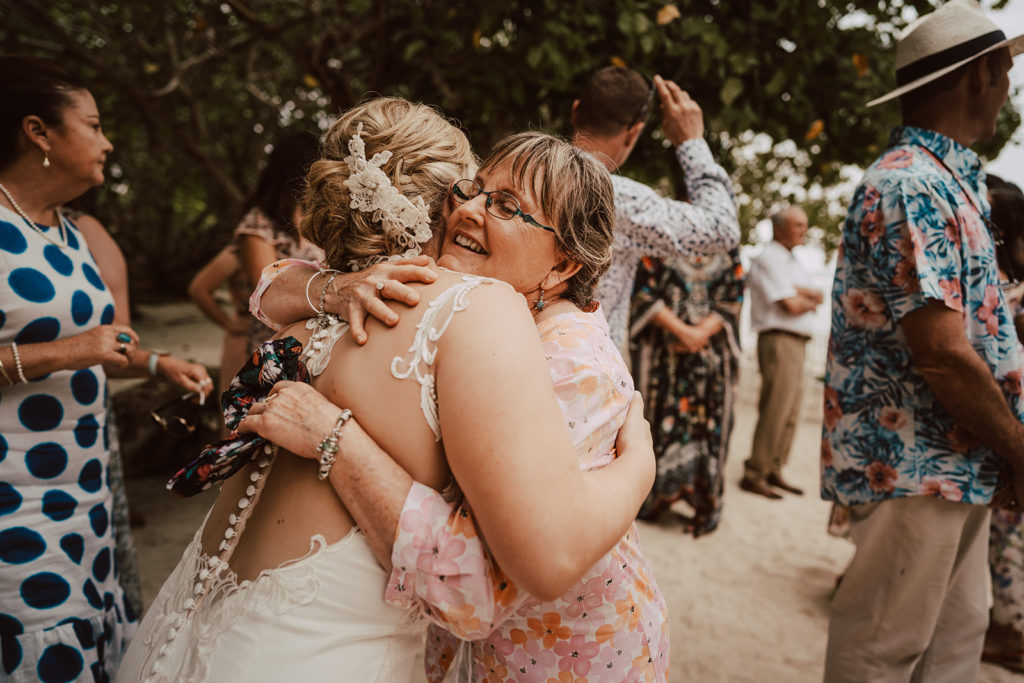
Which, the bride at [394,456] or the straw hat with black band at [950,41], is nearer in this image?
the bride at [394,456]

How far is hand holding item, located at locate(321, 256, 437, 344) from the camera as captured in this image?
1164 mm

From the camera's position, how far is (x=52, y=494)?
201cm

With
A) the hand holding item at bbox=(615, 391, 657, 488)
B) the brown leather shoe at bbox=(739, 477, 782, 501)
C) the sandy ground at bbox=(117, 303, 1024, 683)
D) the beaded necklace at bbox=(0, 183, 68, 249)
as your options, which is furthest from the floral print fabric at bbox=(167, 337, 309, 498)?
the brown leather shoe at bbox=(739, 477, 782, 501)

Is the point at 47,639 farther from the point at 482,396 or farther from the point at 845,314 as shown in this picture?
the point at 845,314

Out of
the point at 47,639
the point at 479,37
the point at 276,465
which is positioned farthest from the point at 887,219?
the point at 47,639

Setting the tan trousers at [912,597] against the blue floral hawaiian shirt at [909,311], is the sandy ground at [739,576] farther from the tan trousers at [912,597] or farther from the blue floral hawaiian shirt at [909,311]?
the blue floral hawaiian shirt at [909,311]

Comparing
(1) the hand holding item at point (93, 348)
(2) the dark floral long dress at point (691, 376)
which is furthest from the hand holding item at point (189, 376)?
(2) the dark floral long dress at point (691, 376)

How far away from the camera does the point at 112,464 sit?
2646 mm

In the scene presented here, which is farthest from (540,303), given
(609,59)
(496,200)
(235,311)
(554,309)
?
(235,311)

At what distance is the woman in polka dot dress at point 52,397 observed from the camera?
1.91 meters

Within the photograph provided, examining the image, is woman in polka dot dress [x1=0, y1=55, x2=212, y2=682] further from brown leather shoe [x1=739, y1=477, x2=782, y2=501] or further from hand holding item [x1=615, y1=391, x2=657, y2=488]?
brown leather shoe [x1=739, y1=477, x2=782, y2=501]

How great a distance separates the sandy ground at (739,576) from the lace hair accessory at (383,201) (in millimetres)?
2867

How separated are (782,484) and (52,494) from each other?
5.81 metres

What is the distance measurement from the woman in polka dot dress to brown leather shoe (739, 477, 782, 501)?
5.16 metres
